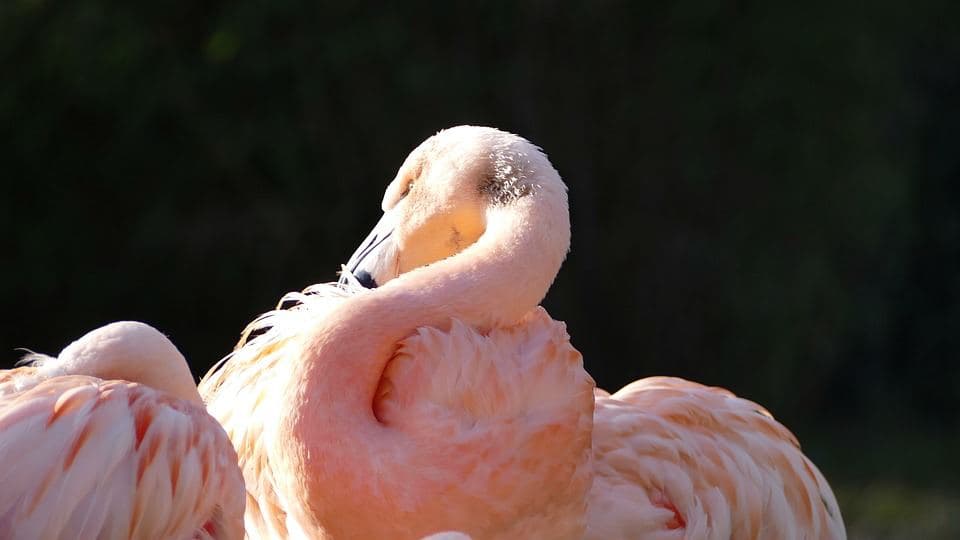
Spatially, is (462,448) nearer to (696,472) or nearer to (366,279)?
(366,279)

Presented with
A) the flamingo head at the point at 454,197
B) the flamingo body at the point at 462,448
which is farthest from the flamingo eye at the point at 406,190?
the flamingo body at the point at 462,448

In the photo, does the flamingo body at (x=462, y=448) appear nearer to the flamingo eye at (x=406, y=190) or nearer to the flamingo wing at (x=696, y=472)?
the flamingo wing at (x=696, y=472)

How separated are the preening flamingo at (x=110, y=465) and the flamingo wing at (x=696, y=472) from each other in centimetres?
84

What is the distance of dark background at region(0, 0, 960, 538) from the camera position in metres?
7.66

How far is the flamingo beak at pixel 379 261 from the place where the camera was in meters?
3.29

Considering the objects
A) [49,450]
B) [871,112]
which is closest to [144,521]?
[49,450]

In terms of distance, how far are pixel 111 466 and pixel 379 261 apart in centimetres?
95

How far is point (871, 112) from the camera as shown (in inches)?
351

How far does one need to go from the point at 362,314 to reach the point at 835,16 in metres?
6.28

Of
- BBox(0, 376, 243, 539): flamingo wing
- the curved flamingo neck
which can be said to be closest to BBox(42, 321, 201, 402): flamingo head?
BBox(0, 376, 243, 539): flamingo wing

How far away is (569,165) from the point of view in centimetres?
860

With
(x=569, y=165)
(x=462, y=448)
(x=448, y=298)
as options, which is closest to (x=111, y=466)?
(x=462, y=448)

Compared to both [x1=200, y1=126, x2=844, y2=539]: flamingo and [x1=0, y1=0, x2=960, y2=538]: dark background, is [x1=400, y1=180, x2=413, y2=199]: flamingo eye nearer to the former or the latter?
[x1=200, y1=126, x2=844, y2=539]: flamingo

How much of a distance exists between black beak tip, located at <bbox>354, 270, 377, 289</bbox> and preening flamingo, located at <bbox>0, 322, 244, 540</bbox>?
0.59 m
